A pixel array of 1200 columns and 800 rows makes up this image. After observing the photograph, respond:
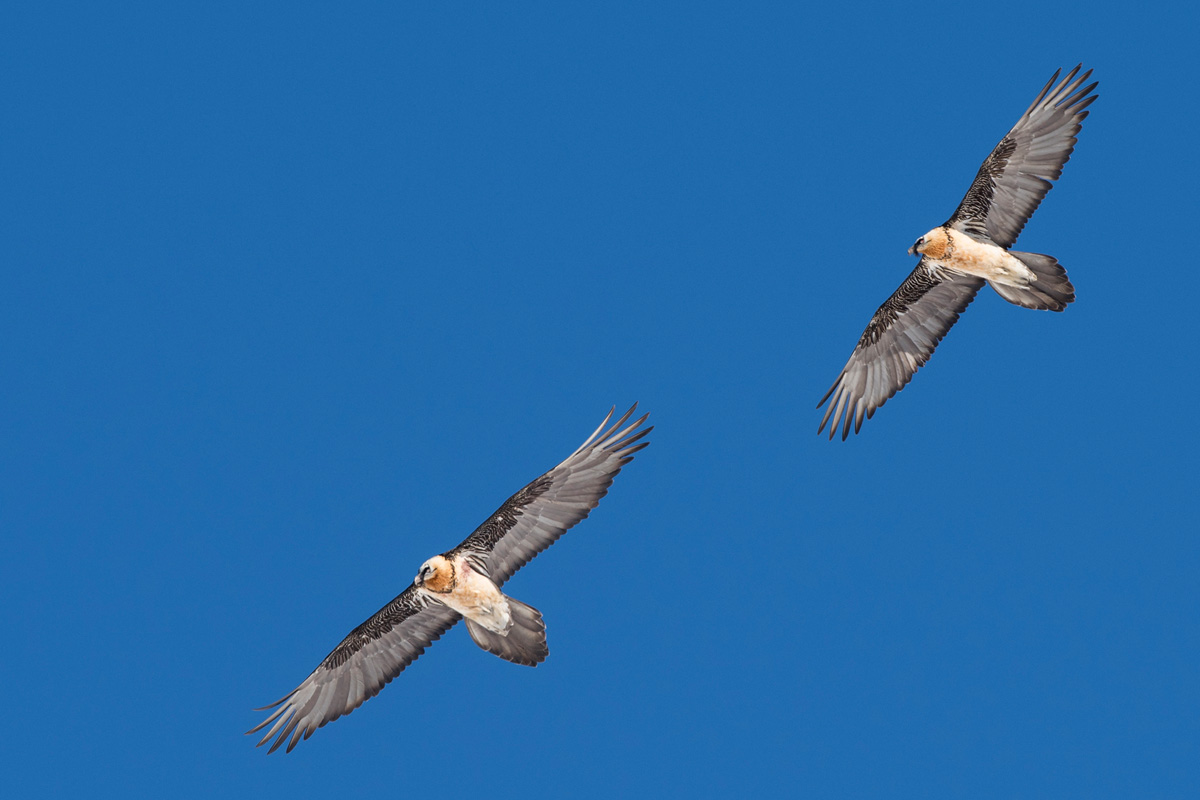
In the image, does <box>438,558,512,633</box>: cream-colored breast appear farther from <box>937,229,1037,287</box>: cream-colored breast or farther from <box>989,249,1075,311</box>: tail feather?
<box>989,249,1075,311</box>: tail feather

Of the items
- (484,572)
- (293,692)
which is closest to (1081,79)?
(484,572)

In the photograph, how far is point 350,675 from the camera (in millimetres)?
18812

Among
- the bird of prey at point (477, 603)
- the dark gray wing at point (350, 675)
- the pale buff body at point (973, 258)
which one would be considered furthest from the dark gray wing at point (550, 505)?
the pale buff body at point (973, 258)

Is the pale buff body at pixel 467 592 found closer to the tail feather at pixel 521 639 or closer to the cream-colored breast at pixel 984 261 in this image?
the tail feather at pixel 521 639

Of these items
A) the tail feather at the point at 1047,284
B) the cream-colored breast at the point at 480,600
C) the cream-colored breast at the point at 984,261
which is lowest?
the cream-colored breast at the point at 480,600

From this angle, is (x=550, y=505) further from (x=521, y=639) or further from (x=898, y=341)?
(x=898, y=341)

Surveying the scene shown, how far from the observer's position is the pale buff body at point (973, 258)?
18.9 m

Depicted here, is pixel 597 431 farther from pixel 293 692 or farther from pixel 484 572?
pixel 293 692

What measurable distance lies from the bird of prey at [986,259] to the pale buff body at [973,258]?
2 cm

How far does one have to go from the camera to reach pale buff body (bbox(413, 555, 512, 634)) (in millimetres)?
17375

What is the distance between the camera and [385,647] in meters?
18.8

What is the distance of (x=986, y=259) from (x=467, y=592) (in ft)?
31.7

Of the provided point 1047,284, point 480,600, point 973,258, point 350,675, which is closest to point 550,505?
point 480,600

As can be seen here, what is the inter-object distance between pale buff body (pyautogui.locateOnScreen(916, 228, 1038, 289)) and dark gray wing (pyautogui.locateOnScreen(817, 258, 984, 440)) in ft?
1.38
